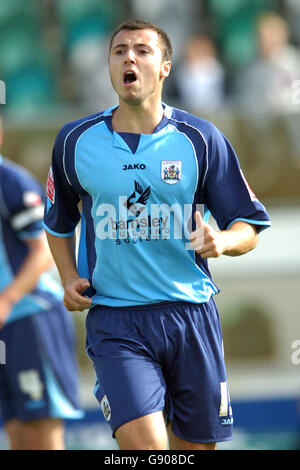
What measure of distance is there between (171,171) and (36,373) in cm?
238

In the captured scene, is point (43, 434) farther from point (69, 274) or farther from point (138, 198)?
point (138, 198)

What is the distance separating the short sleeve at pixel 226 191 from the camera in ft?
14.8

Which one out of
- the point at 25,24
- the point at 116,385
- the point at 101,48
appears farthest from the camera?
the point at 25,24

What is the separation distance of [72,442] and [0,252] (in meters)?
3.35

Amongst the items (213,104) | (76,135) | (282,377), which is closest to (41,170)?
(213,104)

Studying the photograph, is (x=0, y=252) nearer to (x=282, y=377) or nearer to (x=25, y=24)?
(x=282, y=377)

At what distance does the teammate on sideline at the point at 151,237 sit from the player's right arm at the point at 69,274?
A: 0.03 feet

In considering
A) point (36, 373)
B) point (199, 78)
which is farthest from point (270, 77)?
point (36, 373)

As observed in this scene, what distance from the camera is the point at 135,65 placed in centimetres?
441

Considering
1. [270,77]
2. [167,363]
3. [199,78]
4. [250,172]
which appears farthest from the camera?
[199,78]

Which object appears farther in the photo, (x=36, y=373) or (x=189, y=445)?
(x=36, y=373)

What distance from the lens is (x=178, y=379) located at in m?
4.51

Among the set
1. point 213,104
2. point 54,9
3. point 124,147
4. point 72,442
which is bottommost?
point 72,442

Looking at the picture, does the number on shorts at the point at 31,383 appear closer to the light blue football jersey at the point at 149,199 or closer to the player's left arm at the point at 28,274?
the player's left arm at the point at 28,274
